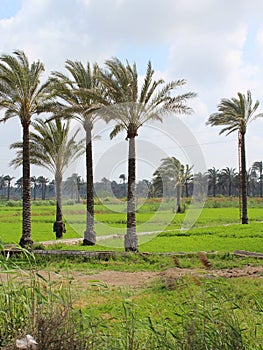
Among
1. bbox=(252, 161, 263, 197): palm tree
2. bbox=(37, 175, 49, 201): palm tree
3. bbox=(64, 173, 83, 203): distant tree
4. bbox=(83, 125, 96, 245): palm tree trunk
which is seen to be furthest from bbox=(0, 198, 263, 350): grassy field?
bbox=(252, 161, 263, 197): palm tree

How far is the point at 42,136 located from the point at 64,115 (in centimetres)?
465

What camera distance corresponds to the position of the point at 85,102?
20109mm

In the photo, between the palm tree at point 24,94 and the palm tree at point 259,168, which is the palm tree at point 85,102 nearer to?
the palm tree at point 24,94

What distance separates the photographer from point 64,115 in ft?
65.8

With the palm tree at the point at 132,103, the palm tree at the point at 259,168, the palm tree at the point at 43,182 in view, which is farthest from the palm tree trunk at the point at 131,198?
the palm tree at the point at 259,168

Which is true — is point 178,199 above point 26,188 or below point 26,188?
below

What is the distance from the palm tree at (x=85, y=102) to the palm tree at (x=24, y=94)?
930 mm

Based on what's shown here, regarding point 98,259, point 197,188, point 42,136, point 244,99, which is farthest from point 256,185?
point 98,259

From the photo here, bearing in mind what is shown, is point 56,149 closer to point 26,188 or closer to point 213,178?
point 26,188

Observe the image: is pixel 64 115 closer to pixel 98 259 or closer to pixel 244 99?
pixel 98 259

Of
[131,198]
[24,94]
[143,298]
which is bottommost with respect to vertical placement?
[143,298]

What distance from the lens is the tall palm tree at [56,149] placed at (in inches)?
958

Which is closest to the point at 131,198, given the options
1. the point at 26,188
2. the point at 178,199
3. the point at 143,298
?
the point at 26,188

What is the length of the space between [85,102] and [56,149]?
5.50 meters
